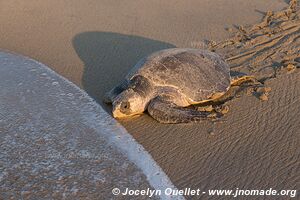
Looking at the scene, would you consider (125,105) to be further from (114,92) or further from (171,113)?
(171,113)

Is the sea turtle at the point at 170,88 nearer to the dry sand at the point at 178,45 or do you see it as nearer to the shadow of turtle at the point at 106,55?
the dry sand at the point at 178,45

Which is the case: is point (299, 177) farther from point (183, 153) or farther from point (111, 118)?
Result: point (111, 118)

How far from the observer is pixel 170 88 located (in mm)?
4023

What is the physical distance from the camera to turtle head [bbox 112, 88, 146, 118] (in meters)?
3.88

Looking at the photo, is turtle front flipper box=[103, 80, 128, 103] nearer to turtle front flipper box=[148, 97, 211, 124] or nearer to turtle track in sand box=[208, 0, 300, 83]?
turtle front flipper box=[148, 97, 211, 124]

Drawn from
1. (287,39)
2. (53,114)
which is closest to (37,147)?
(53,114)

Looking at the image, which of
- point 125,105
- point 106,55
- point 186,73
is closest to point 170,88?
point 186,73

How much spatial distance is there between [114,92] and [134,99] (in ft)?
1.14

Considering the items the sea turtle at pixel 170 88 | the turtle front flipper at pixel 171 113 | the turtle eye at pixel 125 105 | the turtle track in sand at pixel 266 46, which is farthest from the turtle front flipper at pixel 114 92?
the turtle track in sand at pixel 266 46

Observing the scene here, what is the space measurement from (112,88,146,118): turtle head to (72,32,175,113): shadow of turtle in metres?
0.24

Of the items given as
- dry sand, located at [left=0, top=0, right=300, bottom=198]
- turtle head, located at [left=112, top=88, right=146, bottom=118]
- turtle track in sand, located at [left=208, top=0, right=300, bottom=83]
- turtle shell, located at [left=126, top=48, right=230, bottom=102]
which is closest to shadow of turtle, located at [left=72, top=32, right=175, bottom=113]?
dry sand, located at [left=0, top=0, right=300, bottom=198]

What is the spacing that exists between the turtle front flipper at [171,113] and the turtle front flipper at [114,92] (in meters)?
0.39

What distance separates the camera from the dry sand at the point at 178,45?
→ 3150 mm

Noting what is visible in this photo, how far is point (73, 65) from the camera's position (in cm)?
506
